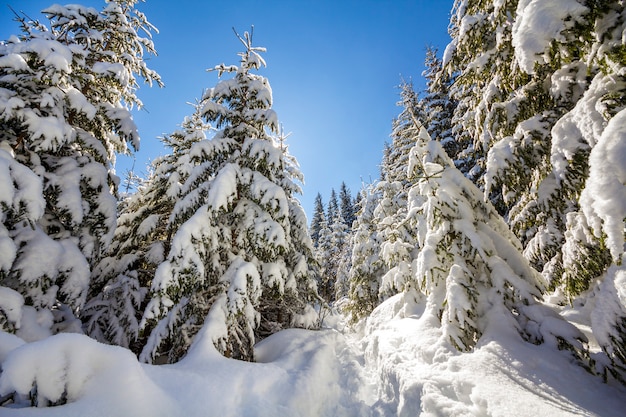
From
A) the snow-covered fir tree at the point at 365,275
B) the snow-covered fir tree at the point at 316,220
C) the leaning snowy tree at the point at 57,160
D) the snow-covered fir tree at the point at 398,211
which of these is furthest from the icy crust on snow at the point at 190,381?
the snow-covered fir tree at the point at 316,220

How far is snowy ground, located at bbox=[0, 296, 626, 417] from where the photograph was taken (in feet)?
10.4

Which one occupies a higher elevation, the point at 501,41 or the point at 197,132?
the point at 197,132

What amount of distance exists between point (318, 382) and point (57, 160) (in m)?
9.18

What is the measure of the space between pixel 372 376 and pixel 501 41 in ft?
28.4

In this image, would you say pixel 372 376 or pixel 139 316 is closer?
pixel 372 376

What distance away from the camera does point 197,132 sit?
12.1 m

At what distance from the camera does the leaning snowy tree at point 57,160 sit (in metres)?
6.53

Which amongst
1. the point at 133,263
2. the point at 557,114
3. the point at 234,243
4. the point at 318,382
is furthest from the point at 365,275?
the point at 557,114

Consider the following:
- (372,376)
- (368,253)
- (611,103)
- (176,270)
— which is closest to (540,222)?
(611,103)

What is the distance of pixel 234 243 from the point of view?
8.70 metres

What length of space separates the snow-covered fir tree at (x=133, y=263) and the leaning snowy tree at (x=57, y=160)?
1.57m

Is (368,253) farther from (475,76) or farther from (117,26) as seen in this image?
(117,26)

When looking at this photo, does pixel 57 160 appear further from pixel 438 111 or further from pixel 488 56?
pixel 438 111

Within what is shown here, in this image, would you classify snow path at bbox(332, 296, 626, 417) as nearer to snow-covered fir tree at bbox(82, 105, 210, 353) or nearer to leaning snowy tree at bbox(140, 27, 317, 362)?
leaning snowy tree at bbox(140, 27, 317, 362)
